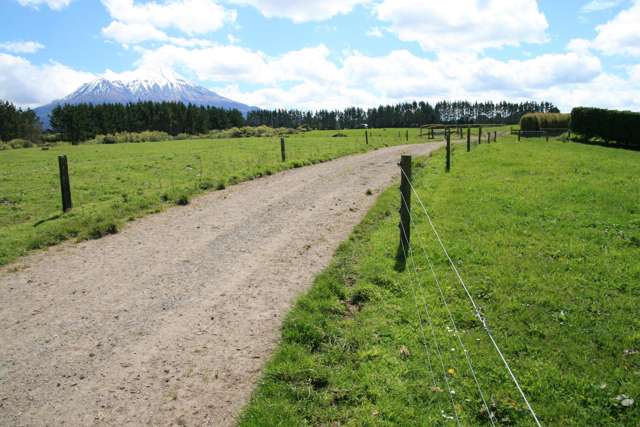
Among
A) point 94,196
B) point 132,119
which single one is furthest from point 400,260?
point 132,119

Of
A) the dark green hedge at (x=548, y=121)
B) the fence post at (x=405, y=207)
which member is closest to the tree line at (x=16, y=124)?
the dark green hedge at (x=548, y=121)

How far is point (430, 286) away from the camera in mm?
7574

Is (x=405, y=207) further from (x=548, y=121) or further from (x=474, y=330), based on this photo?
(x=548, y=121)

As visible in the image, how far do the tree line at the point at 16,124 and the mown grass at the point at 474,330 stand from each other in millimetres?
123614

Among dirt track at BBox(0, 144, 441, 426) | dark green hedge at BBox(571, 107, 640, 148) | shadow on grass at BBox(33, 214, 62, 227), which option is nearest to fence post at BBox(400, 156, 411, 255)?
dirt track at BBox(0, 144, 441, 426)

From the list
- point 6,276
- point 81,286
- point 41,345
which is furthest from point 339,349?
point 6,276

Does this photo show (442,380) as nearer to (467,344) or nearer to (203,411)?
(467,344)

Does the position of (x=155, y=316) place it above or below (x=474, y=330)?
above

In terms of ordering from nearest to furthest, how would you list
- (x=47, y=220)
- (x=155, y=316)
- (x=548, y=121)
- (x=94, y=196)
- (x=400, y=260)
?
(x=155, y=316), (x=400, y=260), (x=47, y=220), (x=94, y=196), (x=548, y=121)

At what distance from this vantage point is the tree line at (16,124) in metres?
103

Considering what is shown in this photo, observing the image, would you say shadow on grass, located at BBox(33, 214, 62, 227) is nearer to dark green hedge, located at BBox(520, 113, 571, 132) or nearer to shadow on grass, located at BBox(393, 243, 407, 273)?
shadow on grass, located at BBox(393, 243, 407, 273)

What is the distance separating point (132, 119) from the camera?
124m

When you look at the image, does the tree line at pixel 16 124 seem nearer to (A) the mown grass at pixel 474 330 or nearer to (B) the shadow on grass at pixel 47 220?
(B) the shadow on grass at pixel 47 220

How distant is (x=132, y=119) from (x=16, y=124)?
2878 centimetres
